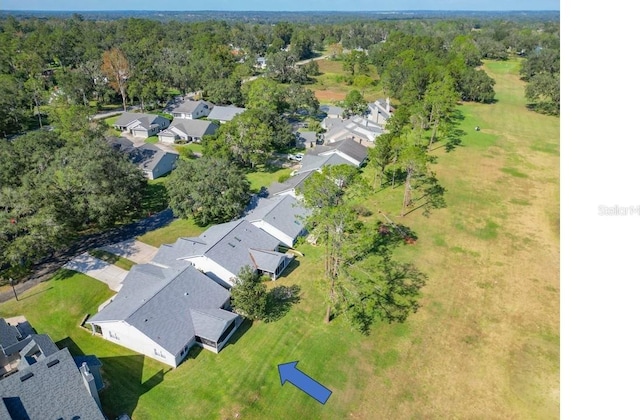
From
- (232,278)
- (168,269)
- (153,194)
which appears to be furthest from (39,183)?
(232,278)

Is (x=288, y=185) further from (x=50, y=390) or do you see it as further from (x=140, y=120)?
(x=140, y=120)

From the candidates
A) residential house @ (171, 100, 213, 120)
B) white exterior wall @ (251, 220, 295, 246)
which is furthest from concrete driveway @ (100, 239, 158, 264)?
residential house @ (171, 100, 213, 120)

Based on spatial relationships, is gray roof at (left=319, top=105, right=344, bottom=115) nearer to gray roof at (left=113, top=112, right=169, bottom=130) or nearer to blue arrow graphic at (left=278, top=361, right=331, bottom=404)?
gray roof at (left=113, top=112, right=169, bottom=130)

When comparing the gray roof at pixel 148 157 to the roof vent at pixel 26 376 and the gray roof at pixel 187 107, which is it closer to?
the gray roof at pixel 187 107

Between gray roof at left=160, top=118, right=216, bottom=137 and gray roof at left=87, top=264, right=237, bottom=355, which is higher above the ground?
gray roof at left=160, top=118, right=216, bottom=137

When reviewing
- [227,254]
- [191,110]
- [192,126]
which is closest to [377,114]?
[192,126]

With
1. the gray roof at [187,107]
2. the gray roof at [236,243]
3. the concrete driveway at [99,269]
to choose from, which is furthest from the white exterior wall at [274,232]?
the gray roof at [187,107]

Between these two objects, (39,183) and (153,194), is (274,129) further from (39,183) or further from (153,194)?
(39,183)
